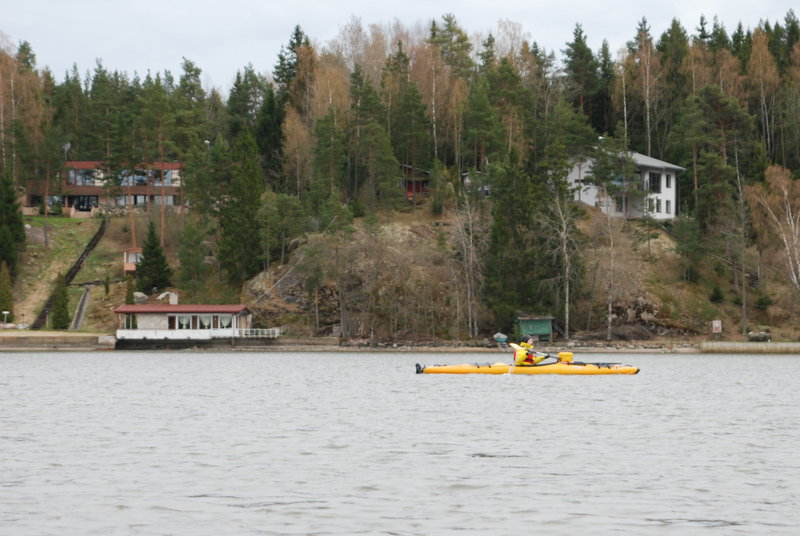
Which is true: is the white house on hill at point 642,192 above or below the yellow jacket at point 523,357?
above

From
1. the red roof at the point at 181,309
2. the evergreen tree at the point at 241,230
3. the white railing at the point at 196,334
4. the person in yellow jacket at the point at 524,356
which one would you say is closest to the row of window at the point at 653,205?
the evergreen tree at the point at 241,230

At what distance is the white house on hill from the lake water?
46245 millimetres

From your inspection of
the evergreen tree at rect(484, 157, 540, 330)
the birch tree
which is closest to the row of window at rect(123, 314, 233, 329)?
the evergreen tree at rect(484, 157, 540, 330)

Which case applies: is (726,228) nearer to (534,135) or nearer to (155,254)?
(534,135)

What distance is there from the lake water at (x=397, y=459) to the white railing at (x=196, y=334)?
101 feet

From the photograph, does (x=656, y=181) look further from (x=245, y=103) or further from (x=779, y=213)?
(x=245, y=103)

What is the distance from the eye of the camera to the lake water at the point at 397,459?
661 inches

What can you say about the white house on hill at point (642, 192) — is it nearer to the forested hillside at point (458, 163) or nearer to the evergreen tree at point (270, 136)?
the forested hillside at point (458, 163)

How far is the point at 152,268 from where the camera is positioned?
86.1 meters

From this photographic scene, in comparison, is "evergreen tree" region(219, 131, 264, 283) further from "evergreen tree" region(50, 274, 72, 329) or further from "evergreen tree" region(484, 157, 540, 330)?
"evergreen tree" region(484, 157, 540, 330)

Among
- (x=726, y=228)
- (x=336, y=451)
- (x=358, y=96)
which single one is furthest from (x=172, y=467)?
(x=358, y=96)

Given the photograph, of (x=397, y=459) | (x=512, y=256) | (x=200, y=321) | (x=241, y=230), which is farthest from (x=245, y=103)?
(x=397, y=459)

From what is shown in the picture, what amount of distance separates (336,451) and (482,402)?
1445 cm

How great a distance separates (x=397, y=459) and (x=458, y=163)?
7831 centimetres
